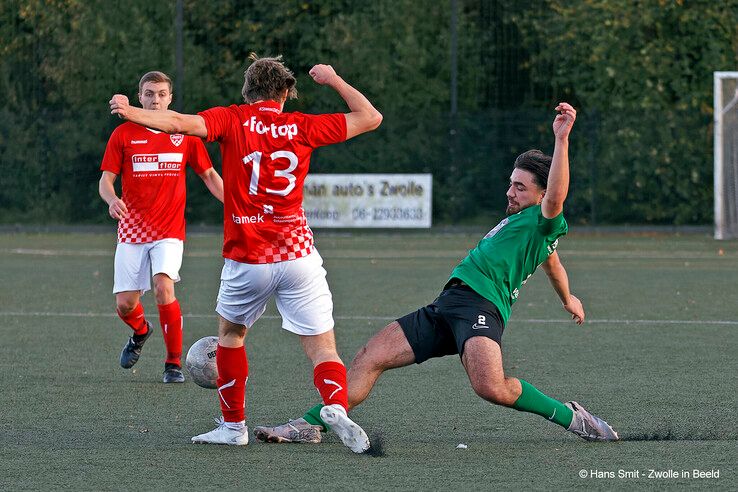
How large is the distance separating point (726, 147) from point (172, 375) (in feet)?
60.0

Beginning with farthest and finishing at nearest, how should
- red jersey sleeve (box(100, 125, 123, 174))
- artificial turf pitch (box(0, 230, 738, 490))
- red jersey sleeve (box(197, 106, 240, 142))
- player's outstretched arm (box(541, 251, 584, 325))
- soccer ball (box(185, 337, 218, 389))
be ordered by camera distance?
red jersey sleeve (box(100, 125, 123, 174)), soccer ball (box(185, 337, 218, 389)), player's outstretched arm (box(541, 251, 584, 325)), red jersey sleeve (box(197, 106, 240, 142)), artificial turf pitch (box(0, 230, 738, 490))

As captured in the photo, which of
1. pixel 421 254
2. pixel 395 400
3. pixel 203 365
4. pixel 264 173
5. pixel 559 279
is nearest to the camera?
pixel 264 173

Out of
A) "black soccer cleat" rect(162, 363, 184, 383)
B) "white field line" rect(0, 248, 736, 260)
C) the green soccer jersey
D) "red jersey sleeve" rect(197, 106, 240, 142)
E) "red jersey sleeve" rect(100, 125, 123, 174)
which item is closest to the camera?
"red jersey sleeve" rect(197, 106, 240, 142)

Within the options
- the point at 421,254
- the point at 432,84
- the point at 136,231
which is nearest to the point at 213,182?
the point at 136,231

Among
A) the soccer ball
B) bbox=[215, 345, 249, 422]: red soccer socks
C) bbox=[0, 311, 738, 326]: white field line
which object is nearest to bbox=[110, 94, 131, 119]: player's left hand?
bbox=[215, 345, 249, 422]: red soccer socks

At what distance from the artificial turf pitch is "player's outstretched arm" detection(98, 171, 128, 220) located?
1.08 metres

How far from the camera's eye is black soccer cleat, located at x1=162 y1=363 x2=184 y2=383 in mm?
9086

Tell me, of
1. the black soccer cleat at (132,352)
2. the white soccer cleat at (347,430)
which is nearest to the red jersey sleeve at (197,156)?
the black soccer cleat at (132,352)

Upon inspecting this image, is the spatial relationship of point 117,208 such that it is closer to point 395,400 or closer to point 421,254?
point 395,400

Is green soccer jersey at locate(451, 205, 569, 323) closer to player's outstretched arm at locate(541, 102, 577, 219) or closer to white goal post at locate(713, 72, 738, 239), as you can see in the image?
player's outstretched arm at locate(541, 102, 577, 219)

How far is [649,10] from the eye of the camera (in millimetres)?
30500

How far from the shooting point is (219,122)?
21.6 feet

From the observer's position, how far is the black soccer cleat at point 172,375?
9.09 m

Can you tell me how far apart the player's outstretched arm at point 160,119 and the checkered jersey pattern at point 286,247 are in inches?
23.5
